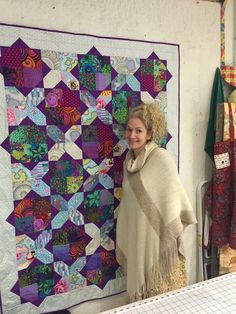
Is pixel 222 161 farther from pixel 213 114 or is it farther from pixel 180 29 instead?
pixel 180 29

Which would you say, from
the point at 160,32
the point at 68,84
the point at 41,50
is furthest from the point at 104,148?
the point at 160,32

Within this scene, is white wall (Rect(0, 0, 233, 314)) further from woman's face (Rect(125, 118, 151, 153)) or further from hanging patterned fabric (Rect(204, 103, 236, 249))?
woman's face (Rect(125, 118, 151, 153))

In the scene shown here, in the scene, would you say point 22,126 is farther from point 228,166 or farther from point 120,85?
point 228,166

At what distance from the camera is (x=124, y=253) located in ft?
4.97

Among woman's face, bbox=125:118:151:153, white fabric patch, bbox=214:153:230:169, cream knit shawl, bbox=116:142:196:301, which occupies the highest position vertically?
woman's face, bbox=125:118:151:153

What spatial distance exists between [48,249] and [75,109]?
696 millimetres

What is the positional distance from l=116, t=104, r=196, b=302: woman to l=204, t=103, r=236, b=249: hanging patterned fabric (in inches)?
15.9

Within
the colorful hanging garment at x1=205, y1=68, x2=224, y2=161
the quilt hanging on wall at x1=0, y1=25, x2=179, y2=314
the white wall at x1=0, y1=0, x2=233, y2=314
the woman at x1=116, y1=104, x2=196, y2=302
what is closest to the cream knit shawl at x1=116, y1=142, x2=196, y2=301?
the woman at x1=116, y1=104, x2=196, y2=302

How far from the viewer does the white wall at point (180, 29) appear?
131 cm

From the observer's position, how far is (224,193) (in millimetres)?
1718

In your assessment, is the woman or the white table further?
the woman

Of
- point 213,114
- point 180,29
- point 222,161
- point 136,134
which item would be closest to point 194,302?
point 136,134

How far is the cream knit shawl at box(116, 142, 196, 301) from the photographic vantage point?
4.46 feet

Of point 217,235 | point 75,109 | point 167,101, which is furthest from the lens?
point 217,235
